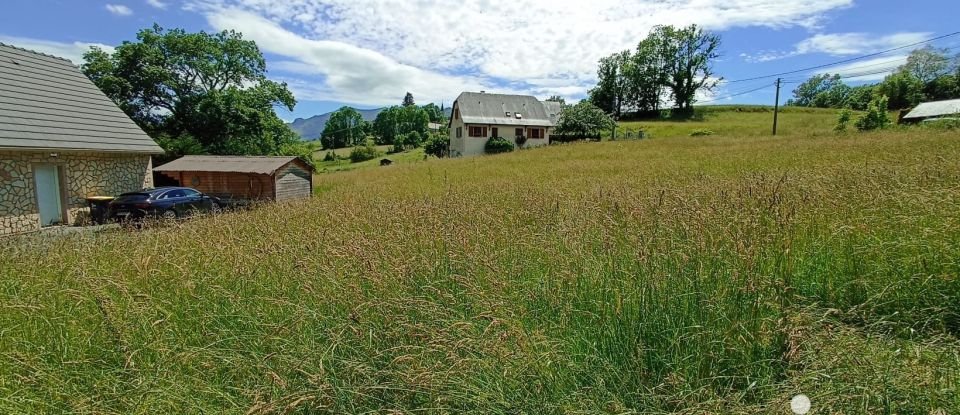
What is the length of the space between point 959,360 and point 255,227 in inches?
274

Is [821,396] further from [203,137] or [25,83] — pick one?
[203,137]

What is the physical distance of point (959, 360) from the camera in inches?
74.7

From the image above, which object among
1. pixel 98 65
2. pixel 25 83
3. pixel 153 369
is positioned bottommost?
pixel 153 369

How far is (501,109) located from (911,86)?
185 ft

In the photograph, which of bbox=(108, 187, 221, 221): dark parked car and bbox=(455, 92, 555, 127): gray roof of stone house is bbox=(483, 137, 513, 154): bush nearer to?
bbox=(455, 92, 555, 127): gray roof of stone house

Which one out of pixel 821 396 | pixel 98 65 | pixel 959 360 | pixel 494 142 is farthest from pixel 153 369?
pixel 494 142

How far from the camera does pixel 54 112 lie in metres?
14.4

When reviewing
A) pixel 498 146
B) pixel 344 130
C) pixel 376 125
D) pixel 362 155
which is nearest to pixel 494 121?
pixel 498 146

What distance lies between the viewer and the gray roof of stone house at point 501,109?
44.4m

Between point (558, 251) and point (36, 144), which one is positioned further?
point (36, 144)

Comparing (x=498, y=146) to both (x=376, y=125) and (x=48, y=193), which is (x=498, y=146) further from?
(x=376, y=125)

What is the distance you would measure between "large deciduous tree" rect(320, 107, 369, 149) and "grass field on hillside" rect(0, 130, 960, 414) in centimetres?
7345

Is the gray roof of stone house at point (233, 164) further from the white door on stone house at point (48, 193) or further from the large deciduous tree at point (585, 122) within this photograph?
the large deciduous tree at point (585, 122)

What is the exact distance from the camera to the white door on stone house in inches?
520
